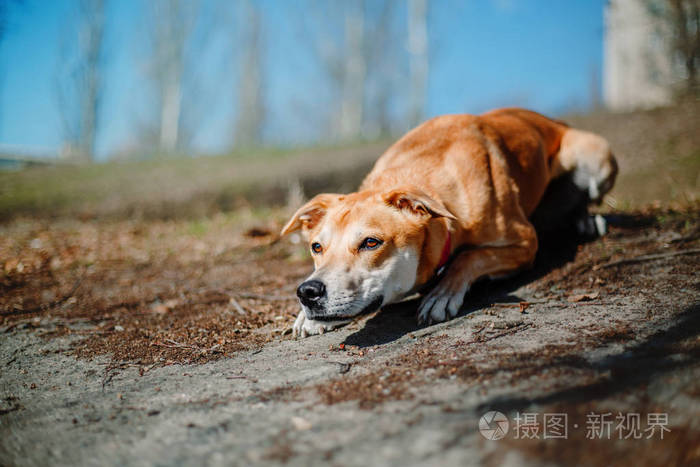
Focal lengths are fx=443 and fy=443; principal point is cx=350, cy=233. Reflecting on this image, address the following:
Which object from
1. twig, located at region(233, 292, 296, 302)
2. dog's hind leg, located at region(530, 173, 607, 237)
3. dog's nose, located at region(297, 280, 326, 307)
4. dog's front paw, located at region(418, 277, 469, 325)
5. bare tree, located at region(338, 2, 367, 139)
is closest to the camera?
dog's nose, located at region(297, 280, 326, 307)

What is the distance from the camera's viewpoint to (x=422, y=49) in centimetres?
1753

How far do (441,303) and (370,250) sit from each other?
1.97 ft

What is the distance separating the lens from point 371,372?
6.61ft

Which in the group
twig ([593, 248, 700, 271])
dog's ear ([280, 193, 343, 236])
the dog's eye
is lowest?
twig ([593, 248, 700, 271])

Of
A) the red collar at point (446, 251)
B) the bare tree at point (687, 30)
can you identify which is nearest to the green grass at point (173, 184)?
the red collar at point (446, 251)

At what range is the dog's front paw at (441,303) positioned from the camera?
2748mm

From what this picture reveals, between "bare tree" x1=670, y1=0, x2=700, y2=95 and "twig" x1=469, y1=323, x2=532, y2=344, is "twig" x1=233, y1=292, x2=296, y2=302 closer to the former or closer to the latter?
"twig" x1=469, y1=323, x2=532, y2=344

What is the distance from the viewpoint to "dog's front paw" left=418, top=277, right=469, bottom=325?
2.75 meters

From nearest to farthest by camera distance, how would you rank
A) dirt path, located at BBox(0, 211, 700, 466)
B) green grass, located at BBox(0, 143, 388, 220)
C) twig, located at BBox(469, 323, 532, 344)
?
dirt path, located at BBox(0, 211, 700, 466)
twig, located at BBox(469, 323, 532, 344)
green grass, located at BBox(0, 143, 388, 220)

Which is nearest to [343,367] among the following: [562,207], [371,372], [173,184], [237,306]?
[371,372]

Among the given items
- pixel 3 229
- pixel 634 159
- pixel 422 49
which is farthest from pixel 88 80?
pixel 634 159

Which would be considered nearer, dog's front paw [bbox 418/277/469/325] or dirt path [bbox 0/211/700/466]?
dirt path [bbox 0/211/700/466]

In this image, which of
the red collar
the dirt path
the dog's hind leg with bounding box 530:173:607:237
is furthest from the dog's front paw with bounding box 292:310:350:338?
the dog's hind leg with bounding box 530:173:607:237

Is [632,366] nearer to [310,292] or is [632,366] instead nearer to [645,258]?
[310,292]
